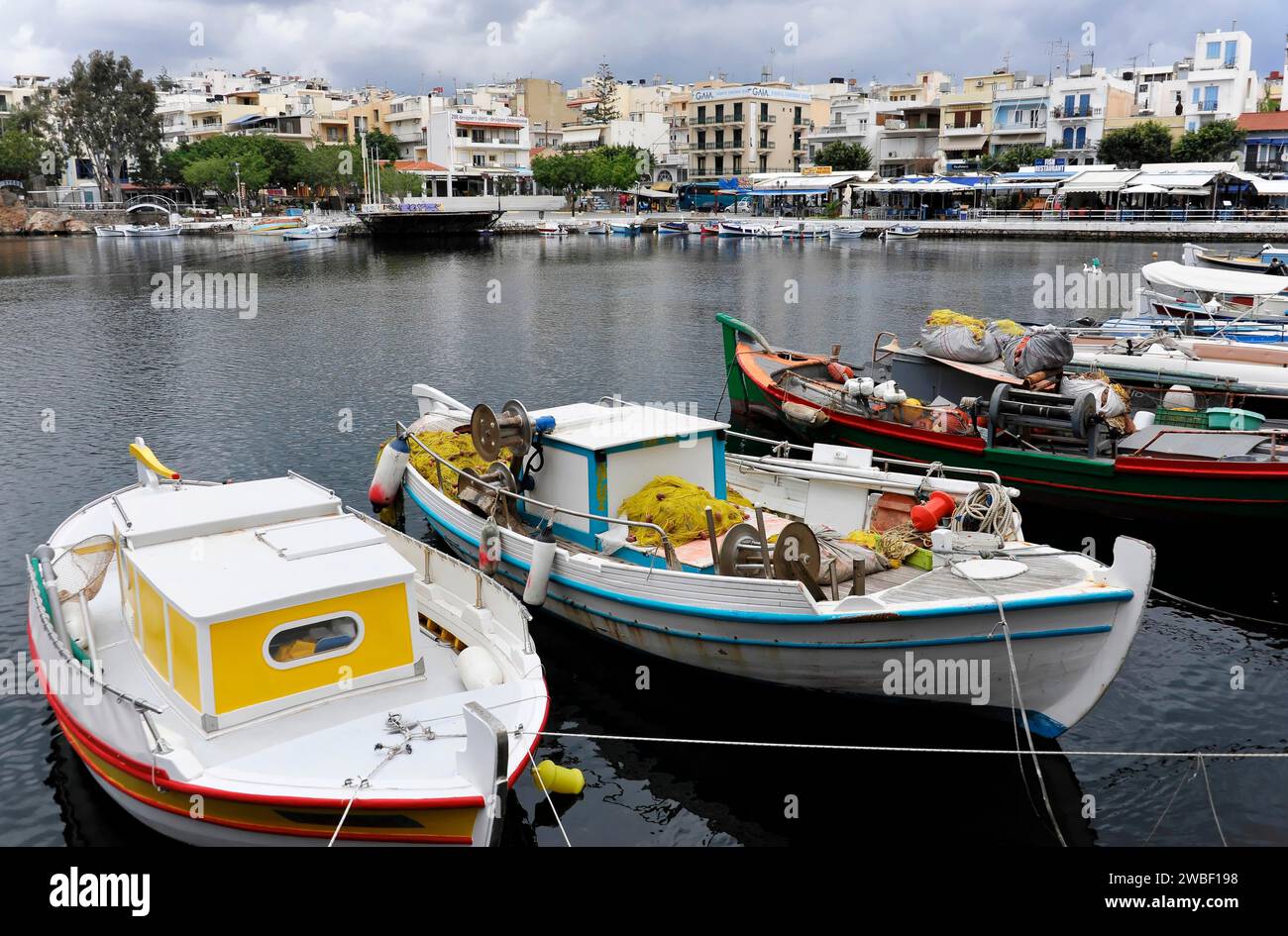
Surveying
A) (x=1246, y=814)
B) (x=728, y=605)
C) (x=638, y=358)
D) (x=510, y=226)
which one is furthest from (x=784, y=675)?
(x=510, y=226)

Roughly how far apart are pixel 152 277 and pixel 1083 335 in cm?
5262

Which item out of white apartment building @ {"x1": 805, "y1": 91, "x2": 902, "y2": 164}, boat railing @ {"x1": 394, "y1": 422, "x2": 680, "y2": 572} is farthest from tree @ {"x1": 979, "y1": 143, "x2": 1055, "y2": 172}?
boat railing @ {"x1": 394, "y1": 422, "x2": 680, "y2": 572}

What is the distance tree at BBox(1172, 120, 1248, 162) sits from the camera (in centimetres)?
8819

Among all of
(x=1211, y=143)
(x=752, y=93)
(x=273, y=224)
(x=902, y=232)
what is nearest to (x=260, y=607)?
(x=902, y=232)

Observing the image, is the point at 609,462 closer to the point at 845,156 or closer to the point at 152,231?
the point at 152,231

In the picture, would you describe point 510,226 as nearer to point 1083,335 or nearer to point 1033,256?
point 1033,256

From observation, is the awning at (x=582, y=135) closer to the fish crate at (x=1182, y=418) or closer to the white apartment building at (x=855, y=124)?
the white apartment building at (x=855, y=124)

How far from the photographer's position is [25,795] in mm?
11344

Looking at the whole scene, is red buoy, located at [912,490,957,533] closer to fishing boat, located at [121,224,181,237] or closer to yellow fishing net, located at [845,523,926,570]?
yellow fishing net, located at [845,523,926,570]

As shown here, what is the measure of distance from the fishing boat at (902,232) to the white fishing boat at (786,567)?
77353 mm

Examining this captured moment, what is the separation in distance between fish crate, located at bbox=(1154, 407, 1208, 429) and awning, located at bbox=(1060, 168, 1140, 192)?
66.3 m

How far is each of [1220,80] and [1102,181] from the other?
25.5 metres

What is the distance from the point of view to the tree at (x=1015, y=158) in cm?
9769

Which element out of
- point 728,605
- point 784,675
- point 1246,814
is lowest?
point 1246,814
